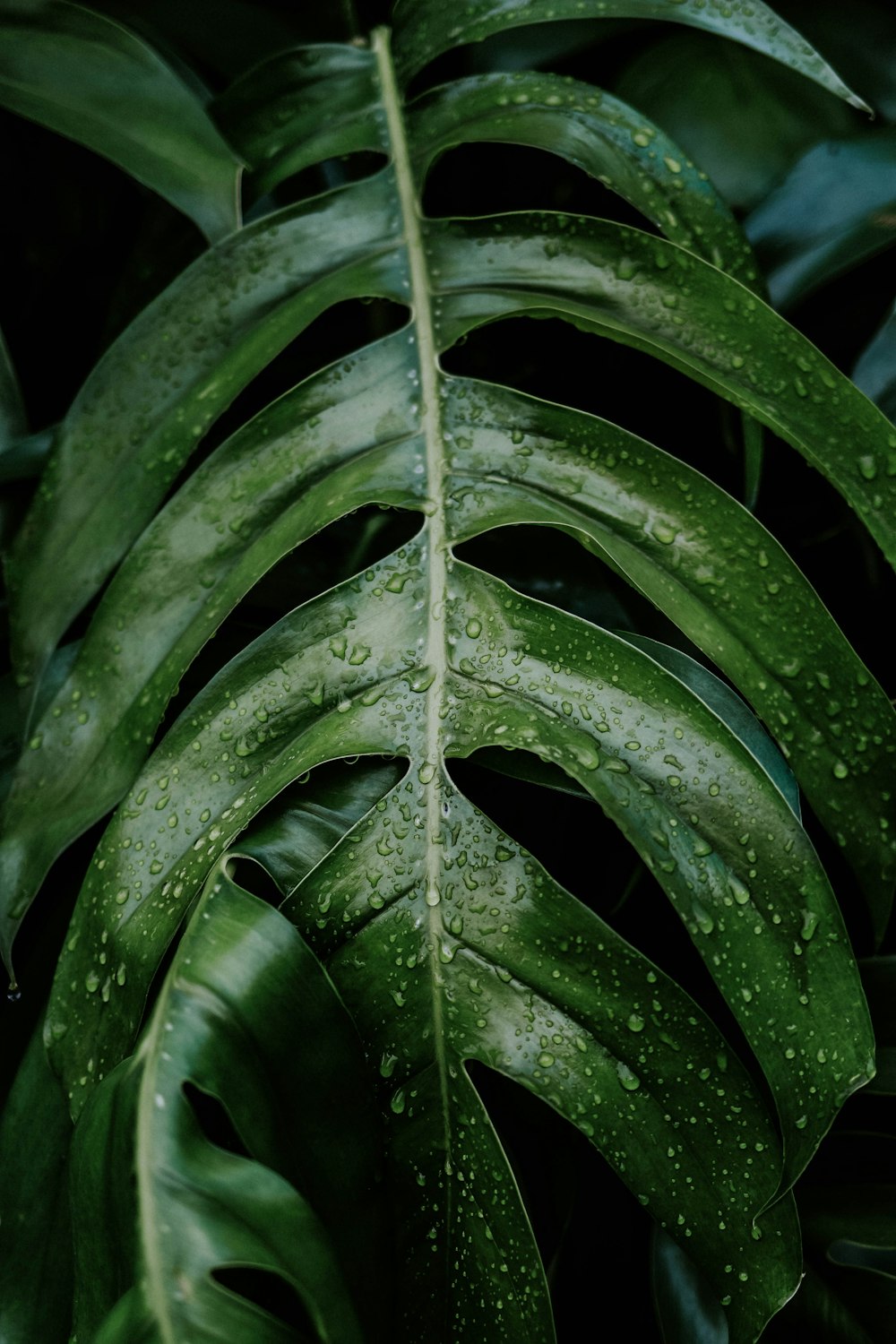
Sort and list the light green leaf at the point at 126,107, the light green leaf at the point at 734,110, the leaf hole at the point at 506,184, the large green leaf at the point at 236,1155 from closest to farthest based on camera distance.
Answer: the large green leaf at the point at 236,1155 < the light green leaf at the point at 126,107 < the light green leaf at the point at 734,110 < the leaf hole at the point at 506,184

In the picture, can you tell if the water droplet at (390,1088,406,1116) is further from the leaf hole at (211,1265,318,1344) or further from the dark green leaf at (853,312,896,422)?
the dark green leaf at (853,312,896,422)

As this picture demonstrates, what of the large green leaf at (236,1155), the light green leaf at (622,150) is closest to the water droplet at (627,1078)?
the large green leaf at (236,1155)

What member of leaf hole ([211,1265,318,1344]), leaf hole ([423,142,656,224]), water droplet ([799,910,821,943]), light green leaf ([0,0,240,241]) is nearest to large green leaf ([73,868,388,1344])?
leaf hole ([211,1265,318,1344])

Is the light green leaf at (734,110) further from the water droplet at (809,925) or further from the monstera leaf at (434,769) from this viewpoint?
the water droplet at (809,925)

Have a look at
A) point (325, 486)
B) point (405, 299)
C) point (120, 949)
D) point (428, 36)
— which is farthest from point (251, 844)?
point (428, 36)

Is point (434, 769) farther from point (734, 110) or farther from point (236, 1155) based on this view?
point (734, 110)

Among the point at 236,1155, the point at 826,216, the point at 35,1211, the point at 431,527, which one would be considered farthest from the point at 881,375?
the point at 35,1211

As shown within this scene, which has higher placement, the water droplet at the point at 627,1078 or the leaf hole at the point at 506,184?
the leaf hole at the point at 506,184

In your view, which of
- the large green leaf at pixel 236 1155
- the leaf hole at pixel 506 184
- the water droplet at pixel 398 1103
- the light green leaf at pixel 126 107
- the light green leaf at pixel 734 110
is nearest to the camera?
the large green leaf at pixel 236 1155
